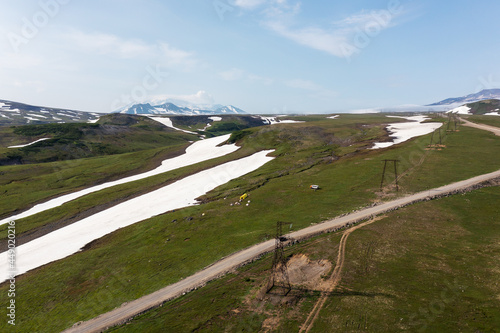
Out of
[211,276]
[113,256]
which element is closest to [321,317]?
[211,276]

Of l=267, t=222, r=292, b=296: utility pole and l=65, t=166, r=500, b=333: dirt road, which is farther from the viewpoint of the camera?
l=267, t=222, r=292, b=296: utility pole

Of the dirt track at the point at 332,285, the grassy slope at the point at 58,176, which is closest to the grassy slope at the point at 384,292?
the dirt track at the point at 332,285

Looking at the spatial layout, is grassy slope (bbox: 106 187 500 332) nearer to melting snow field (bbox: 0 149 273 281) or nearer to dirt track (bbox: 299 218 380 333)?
dirt track (bbox: 299 218 380 333)

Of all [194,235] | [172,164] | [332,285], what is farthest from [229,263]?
[172,164]

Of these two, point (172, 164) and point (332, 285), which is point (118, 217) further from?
point (332, 285)

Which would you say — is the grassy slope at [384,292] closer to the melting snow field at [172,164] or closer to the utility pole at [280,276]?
the utility pole at [280,276]

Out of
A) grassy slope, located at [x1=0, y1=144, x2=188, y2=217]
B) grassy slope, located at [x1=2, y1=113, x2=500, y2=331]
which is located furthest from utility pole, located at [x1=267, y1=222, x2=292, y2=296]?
grassy slope, located at [x1=0, y1=144, x2=188, y2=217]
